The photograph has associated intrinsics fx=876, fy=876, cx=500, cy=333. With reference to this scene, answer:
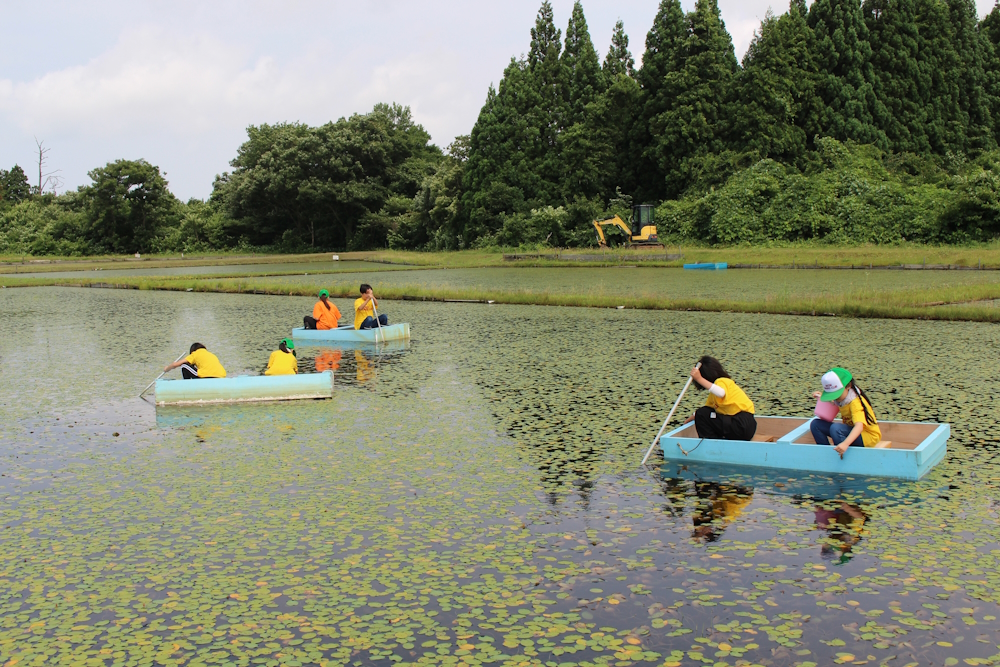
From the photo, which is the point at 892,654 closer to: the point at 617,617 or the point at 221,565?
the point at 617,617

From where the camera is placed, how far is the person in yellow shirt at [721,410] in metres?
6.31

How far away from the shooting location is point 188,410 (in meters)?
8.53

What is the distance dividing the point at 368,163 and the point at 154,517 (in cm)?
4779

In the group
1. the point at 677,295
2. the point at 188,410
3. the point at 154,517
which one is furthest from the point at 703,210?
the point at 154,517

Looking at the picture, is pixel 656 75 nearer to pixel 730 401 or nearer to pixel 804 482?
pixel 730 401

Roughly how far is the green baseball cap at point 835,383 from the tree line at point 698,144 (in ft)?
92.8

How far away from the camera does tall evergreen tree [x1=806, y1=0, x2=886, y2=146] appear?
39375 millimetres

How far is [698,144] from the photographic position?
40031 mm

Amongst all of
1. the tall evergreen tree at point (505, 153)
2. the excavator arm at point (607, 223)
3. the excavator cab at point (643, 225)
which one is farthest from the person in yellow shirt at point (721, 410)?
the tall evergreen tree at point (505, 153)

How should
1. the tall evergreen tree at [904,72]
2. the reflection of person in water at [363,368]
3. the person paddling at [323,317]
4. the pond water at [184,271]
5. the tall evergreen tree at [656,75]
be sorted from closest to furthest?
the reflection of person in water at [363,368]
the person paddling at [323,317]
the pond water at [184,271]
the tall evergreen tree at [656,75]
the tall evergreen tree at [904,72]

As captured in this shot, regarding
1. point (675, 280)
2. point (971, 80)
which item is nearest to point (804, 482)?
point (675, 280)

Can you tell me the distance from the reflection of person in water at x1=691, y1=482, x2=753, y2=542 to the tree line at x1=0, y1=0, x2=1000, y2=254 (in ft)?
94.9

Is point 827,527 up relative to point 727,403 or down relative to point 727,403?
down

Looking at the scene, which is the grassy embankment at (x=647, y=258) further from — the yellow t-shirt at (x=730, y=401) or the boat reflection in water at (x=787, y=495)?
the boat reflection in water at (x=787, y=495)
